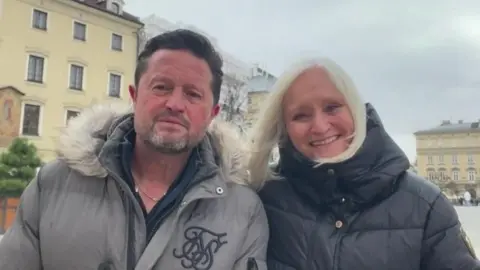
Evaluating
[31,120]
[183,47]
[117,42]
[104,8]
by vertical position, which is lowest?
[183,47]

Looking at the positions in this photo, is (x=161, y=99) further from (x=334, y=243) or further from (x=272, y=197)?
(x=334, y=243)

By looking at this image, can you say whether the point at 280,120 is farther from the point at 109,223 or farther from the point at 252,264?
the point at 109,223

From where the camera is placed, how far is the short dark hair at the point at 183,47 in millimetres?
1981

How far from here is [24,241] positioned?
171 centimetres

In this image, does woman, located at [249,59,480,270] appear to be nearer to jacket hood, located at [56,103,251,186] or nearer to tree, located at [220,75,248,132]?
jacket hood, located at [56,103,251,186]

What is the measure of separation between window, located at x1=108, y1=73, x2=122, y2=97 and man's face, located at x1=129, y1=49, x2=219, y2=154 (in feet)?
73.4

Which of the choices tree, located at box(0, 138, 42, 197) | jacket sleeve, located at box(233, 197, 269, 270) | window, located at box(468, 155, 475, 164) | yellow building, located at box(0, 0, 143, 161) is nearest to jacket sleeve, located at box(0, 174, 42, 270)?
jacket sleeve, located at box(233, 197, 269, 270)

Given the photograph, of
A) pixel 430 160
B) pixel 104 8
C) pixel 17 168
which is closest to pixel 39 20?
pixel 104 8

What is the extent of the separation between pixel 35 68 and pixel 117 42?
4538 mm

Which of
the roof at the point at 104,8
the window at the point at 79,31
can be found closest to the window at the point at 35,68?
the window at the point at 79,31

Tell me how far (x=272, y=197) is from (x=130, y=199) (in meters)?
0.57

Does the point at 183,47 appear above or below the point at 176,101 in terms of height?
above

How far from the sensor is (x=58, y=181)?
1.81m

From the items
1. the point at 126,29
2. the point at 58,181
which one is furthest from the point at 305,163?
the point at 126,29
